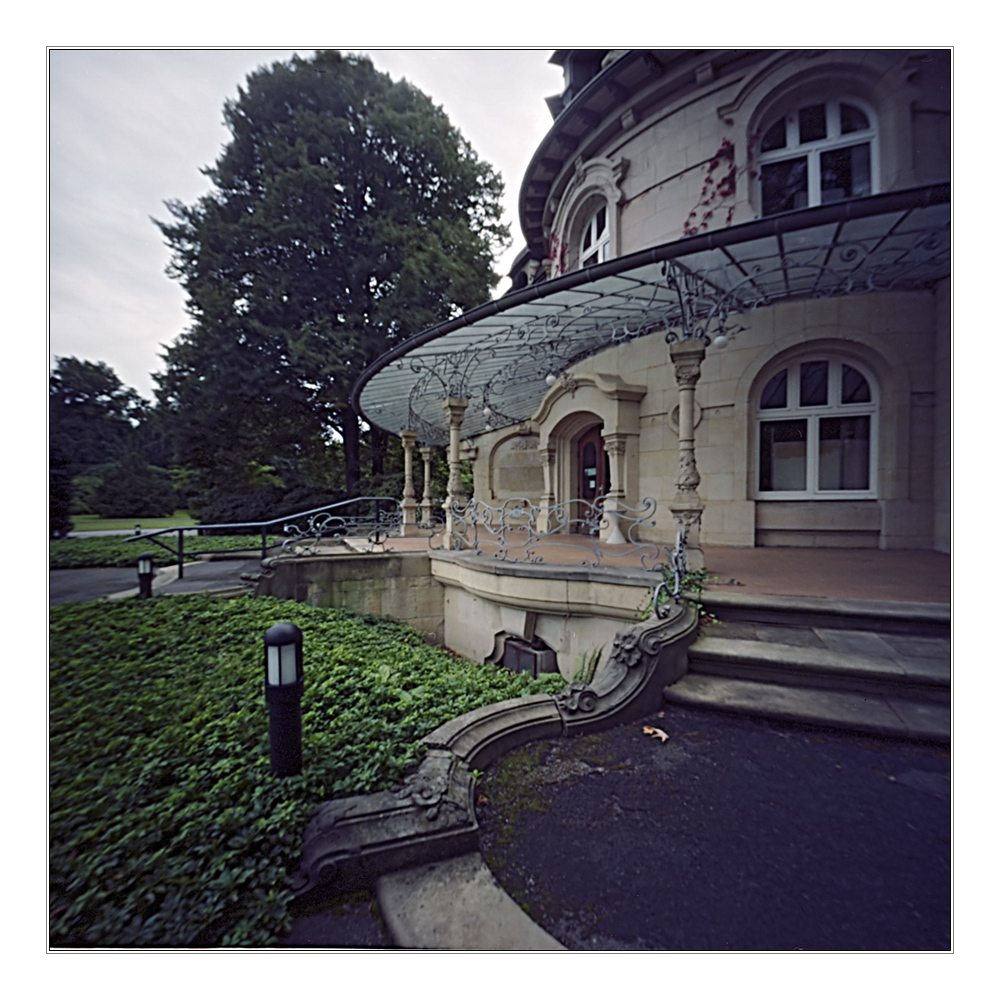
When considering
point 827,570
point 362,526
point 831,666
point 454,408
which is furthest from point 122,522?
point 362,526

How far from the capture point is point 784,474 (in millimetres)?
6293

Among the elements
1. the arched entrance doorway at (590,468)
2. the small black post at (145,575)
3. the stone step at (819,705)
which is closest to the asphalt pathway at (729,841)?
the stone step at (819,705)

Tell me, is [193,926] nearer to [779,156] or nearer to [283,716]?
[283,716]

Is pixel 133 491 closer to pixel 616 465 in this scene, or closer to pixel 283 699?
pixel 283 699

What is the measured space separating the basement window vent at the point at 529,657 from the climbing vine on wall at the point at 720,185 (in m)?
6.06

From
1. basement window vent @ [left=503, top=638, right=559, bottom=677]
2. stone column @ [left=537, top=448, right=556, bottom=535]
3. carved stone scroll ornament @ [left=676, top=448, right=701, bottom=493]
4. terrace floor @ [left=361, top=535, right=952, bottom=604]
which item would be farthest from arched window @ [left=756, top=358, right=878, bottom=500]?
basement window vent @ [left=503, top=638, right=559, bottom=677]

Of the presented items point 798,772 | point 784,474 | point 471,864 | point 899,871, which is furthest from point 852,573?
point 471,864

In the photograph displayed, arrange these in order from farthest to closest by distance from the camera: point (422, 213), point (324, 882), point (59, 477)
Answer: point (422, 213)
point (59, 477)
point (324, 882)

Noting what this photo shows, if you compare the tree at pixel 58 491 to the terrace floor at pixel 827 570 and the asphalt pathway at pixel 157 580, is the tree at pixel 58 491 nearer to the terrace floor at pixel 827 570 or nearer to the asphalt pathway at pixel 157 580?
the asphalt pathway at pixel 157 580

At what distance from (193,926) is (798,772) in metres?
2.45

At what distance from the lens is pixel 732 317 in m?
6.34

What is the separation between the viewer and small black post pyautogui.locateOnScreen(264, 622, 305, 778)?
181 centimetres

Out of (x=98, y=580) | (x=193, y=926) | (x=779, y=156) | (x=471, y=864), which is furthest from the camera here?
(x=779, y=156)

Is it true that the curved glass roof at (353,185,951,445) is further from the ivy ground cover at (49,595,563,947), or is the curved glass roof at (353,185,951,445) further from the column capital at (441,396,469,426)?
the ivy ground cover at (49,595,563,947)
